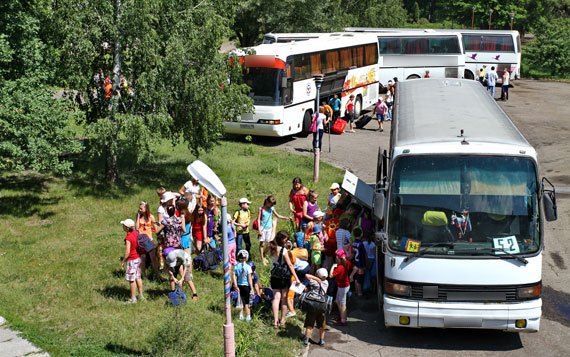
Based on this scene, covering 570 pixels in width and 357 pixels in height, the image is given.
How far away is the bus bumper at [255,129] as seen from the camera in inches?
1006

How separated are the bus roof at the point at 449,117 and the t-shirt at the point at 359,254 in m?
2.00

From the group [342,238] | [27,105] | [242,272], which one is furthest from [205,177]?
[27,105]

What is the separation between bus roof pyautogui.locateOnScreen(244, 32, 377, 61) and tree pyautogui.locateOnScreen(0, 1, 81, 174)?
29.5 ft

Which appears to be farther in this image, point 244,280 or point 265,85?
point 265,85

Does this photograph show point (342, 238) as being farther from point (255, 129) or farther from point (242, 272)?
point (255, 129)

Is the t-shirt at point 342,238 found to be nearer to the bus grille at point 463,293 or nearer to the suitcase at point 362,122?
the bus grille at point 463,293

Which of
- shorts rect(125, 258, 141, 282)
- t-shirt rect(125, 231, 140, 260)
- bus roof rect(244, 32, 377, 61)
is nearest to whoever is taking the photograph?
t-shirt rect(125, 231, 140, 260)

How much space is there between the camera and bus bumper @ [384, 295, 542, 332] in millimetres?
9898

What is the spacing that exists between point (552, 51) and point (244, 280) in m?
43.9

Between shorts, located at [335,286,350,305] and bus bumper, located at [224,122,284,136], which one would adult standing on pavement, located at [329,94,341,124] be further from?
shorts, located at [335,286,350,305]

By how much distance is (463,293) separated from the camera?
999 cm

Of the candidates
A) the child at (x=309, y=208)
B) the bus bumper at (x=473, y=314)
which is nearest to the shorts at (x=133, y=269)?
the child at (x=309, y=208)

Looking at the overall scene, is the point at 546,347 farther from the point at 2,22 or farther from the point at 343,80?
the point at 343,80

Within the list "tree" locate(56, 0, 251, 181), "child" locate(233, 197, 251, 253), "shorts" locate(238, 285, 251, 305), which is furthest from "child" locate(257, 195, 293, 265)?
"tree" locate(56, 0, 251, 181)
